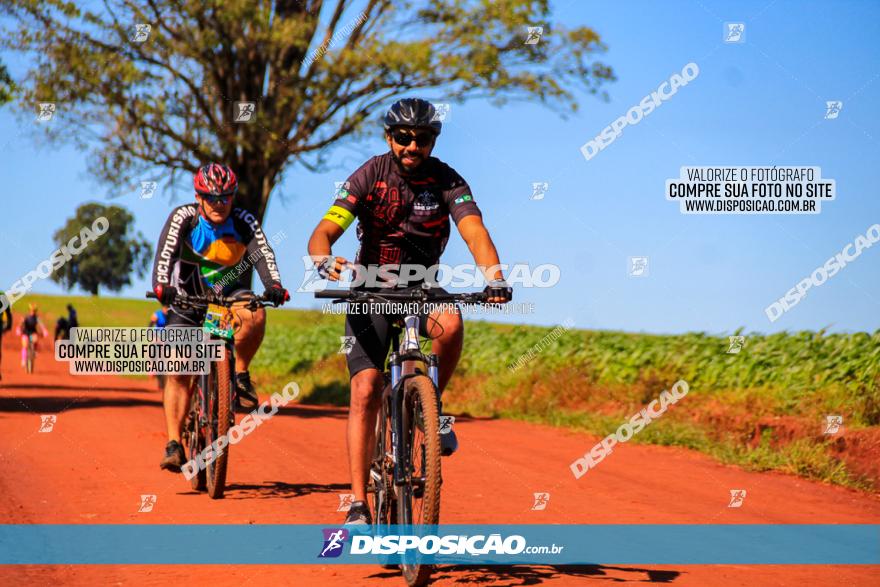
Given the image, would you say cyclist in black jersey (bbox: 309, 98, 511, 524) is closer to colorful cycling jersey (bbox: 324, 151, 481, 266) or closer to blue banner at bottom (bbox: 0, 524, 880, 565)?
colorful cycling jersey (bbox: 324, 151, 481, 266)

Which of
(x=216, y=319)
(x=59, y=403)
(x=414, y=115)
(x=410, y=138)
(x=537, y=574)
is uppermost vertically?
(x=414, y=115)

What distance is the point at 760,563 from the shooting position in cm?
623

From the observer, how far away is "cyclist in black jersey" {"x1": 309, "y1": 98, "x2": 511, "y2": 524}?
5523 millimetres

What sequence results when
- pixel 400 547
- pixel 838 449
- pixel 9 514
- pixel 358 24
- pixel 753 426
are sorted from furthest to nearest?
pixel 358 24 → pixel 753 426 → pixel 838 449 → pixel 9 514 → pixel 400 547

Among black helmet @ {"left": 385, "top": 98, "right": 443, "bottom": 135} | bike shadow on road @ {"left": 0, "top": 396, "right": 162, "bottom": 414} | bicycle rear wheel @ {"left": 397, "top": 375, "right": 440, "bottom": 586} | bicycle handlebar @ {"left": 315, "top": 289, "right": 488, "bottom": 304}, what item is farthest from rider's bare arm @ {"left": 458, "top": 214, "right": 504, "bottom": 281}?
bike shadow on road @ {"left": 0, "top": 396, "right": 162, "bottom": 414}

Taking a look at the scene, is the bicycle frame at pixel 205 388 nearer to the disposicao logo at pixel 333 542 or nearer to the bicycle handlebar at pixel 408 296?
the disposicao logo at pixel 333 542

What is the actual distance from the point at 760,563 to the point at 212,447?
4.08 meters

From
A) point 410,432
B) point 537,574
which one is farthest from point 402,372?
point 537,574

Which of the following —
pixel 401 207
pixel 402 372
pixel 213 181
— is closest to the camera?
pixel 402 372

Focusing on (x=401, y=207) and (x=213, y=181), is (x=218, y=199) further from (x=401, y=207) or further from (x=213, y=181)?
(x=401, y=207)

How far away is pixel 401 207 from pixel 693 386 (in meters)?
11.5

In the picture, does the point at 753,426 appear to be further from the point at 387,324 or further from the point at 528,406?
the point at 387,324

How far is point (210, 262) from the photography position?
28.0ft

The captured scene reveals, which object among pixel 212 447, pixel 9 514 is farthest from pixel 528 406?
pixel 9 514
